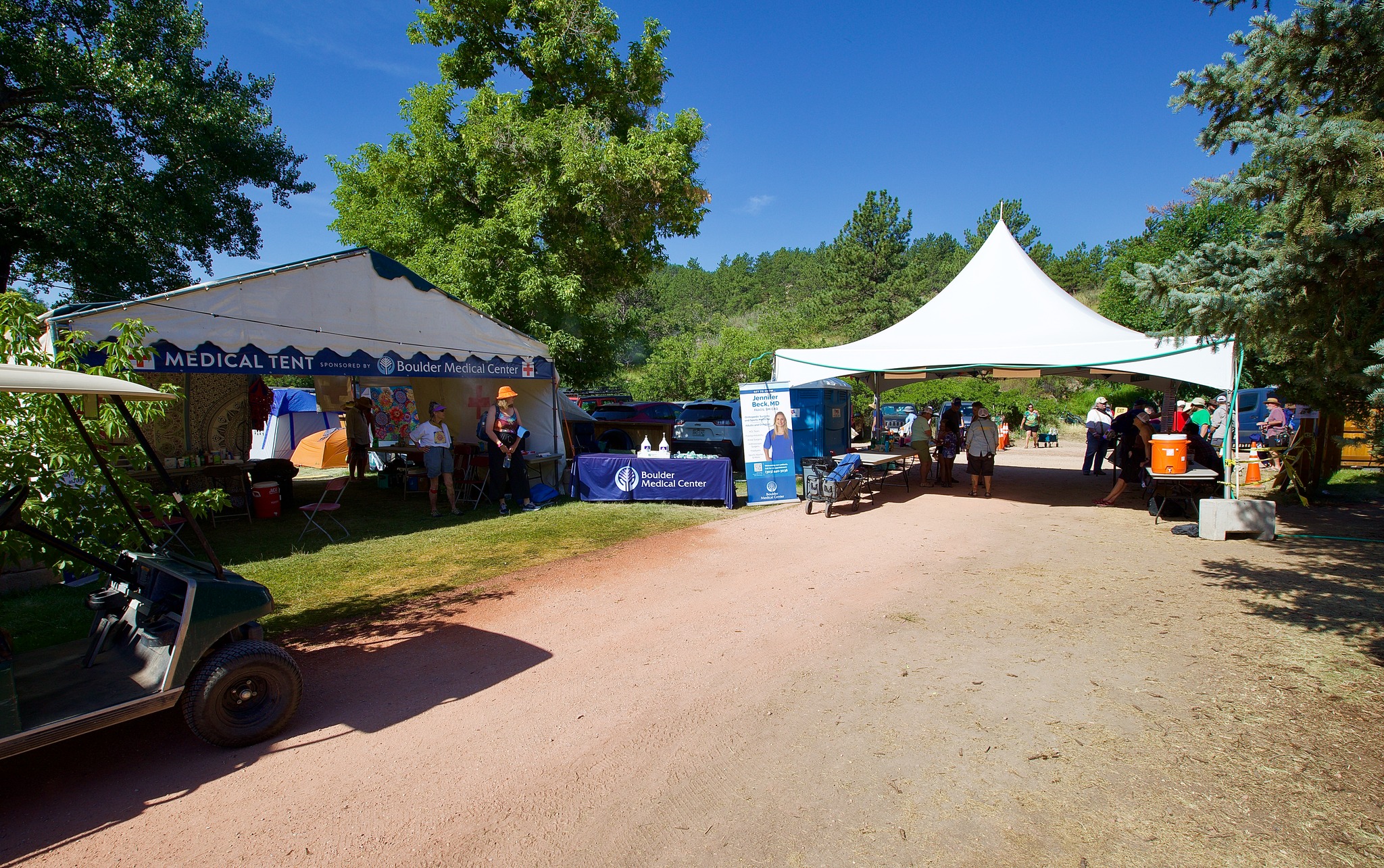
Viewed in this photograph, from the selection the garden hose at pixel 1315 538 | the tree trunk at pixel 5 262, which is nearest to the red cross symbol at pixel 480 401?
the tree trunk at pixel 5 262

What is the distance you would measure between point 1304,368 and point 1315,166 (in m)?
1.88

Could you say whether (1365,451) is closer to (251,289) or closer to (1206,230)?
(1206,230)

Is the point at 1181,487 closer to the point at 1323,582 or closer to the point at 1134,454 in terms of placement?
the point at 1134,454

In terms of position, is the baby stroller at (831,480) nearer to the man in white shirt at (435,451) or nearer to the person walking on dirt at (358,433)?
the man in white shirt at (435,451)

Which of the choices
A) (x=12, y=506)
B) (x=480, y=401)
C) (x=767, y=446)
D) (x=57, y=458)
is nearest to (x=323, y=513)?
(x=480, y=401)

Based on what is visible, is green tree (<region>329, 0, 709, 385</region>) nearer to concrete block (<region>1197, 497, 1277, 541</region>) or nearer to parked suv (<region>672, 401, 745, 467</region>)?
parked suv (<region>672, 401, 745, 467</region>)

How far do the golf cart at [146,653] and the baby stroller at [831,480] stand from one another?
27.0 ft

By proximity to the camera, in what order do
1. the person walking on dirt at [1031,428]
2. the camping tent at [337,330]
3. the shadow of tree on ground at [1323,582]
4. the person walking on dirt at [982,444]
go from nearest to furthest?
the shadow of tree on ground at [1323,582]
the camping tent at [337,330]
the person walking on dirt at [982,444]
the person walking on dirt at [1031,428]

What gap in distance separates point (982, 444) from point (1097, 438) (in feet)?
19.3

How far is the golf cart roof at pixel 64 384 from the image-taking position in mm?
3066

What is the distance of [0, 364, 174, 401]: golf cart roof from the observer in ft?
10.1

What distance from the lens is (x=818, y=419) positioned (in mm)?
15258

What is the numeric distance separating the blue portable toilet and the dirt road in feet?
26.5

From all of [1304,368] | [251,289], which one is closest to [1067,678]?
[1304,368]
